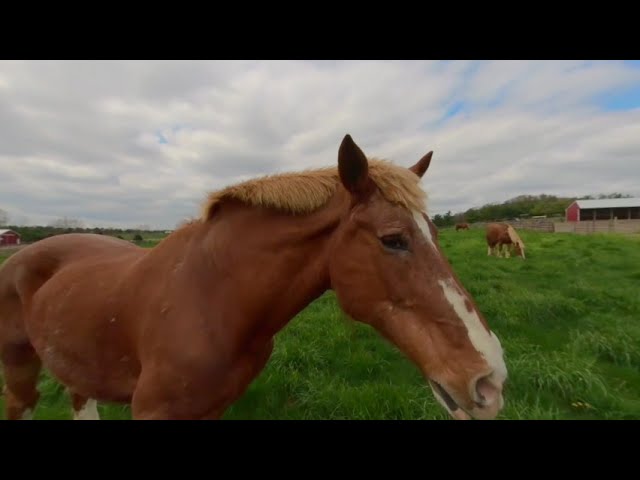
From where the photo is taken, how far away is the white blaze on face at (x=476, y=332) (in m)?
1.58

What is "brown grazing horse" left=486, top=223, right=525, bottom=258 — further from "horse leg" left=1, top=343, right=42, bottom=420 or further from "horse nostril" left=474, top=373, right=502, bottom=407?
"horse leg" left=1, top=343, right=42, bottom=420

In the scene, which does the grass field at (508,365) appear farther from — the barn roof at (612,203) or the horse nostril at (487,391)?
the barn roof at (612,203)

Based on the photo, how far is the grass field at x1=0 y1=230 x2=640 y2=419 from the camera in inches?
142

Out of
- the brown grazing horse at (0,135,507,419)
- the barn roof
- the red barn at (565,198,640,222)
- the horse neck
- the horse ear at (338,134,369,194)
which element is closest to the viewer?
the brown grazing horse at (0,135,507,419)

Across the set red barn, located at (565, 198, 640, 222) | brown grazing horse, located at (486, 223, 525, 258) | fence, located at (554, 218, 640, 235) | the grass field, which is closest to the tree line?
red barn, located at (565, 198, 640, 222)

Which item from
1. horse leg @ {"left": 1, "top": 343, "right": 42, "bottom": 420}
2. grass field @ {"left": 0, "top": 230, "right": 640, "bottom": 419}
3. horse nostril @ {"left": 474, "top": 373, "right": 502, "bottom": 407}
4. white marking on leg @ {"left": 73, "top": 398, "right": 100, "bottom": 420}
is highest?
horse nostril @ {"left": 474, "top": 373, "right": 502, "bottom": 407}

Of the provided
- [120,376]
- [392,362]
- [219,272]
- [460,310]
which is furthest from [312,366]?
[460,310]

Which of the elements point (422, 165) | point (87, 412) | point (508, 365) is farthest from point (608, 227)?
point (87, 412)

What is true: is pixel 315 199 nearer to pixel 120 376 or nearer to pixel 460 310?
pixel 460 310

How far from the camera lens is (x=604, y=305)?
736 cm

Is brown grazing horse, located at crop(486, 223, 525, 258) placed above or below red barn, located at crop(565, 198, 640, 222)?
below

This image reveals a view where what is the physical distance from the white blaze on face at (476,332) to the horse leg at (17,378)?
3.99 m

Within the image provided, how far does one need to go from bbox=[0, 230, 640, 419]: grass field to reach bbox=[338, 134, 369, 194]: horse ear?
0.93 metres

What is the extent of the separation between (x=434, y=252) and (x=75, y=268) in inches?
117
